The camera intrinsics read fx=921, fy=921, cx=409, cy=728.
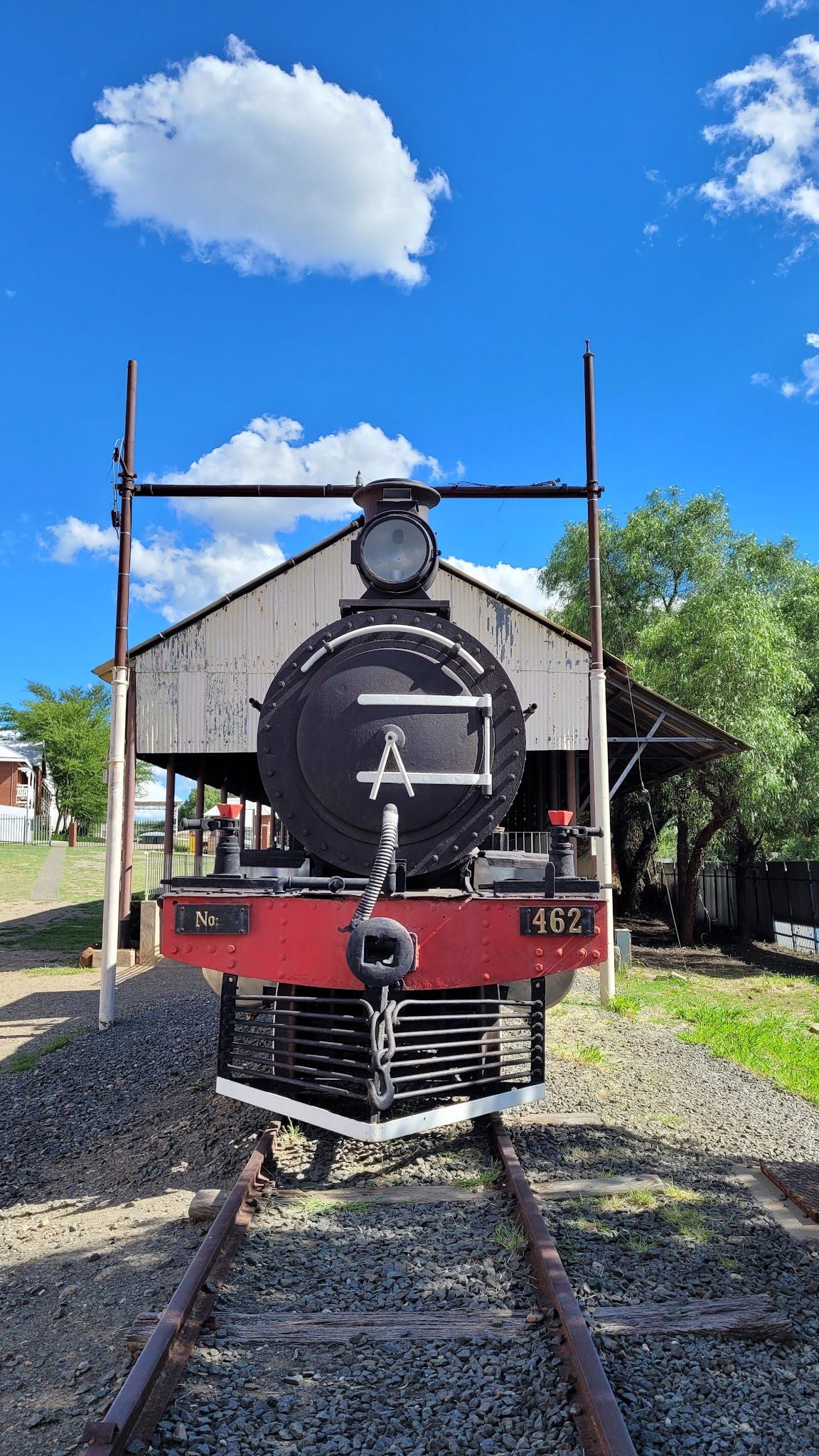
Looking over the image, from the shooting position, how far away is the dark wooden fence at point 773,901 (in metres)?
16.3

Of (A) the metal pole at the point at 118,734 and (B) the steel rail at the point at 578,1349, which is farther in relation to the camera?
(A) the metal pole at the point at 118,734

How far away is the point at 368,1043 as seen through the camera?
4.11 metres

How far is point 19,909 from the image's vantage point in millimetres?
21000

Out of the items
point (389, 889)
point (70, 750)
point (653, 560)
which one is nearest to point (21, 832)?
point (70, 750)

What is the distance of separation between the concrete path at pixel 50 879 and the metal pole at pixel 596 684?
18.2 m

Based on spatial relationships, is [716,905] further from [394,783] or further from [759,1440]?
[759,1440]

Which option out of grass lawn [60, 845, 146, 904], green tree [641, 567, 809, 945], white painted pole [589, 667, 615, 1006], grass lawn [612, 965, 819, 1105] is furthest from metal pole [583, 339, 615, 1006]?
grass lawn [60, 845, 146, 904]

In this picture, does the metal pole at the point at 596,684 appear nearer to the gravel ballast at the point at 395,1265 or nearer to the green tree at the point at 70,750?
the gravel ballast at the point at 395,1265

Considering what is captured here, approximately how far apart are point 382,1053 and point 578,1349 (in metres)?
1.56

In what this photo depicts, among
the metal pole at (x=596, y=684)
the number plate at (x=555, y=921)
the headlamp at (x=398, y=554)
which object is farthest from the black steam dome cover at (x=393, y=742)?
the metal pole at (x=596, y=684)

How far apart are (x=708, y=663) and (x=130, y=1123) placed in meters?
13.5

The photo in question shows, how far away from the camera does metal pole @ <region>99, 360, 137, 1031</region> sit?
816 cm

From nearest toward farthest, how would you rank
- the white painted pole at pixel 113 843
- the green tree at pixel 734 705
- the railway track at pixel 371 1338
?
1. the railway track at pixel 371 1338
2. the white painted pole at pixel 113 843
3. the green tree at pixel 734 705

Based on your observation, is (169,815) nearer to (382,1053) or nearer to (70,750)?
(382,1053)
